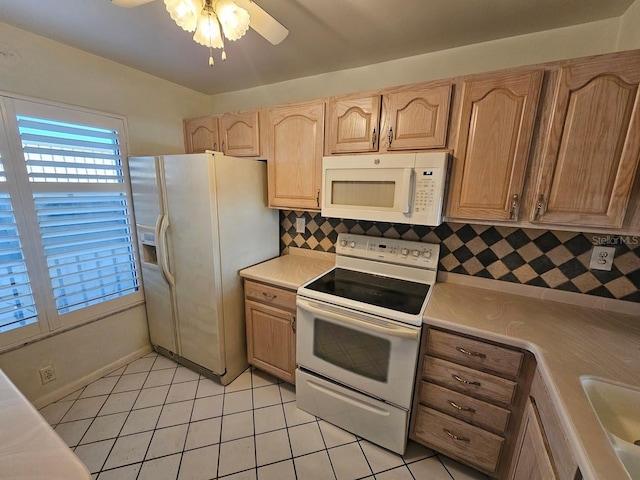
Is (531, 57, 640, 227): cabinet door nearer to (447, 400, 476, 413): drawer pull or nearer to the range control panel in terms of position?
the range control panel

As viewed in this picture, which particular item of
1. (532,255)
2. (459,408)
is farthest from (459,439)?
(532,255)

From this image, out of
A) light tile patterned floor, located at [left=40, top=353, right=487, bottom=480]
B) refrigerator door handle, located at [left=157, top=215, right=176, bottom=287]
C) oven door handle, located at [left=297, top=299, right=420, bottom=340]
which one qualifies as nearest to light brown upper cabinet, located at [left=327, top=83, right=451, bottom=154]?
oven door handle, located at [left=297, top=299, right=420, bottom=340]

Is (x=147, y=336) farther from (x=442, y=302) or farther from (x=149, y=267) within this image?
(x=442, y=302)

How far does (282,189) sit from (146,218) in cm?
107

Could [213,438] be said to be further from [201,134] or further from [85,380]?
[201,134]

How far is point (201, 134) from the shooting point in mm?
2246

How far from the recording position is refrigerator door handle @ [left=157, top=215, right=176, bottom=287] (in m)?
1.86

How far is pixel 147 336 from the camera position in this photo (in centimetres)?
232

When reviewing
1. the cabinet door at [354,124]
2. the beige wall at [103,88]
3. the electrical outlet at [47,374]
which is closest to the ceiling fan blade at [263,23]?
the cabinet door at [354,124]

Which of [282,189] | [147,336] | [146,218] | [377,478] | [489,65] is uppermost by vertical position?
[489,65]

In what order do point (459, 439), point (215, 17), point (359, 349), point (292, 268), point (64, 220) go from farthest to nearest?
point (292, 268) → point (64, 220) → point (359, 349) → point (459, 439) → point (215, 17)

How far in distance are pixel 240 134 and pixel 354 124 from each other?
920 millimetres

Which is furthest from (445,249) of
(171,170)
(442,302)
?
(171,170)

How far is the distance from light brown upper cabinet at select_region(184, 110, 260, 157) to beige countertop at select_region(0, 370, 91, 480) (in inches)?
67.6
